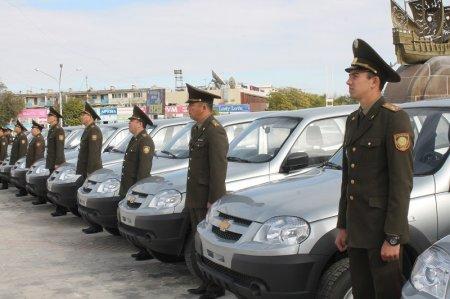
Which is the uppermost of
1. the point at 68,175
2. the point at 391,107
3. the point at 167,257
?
the point at 391,107

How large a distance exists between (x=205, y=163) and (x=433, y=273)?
2.83 metres

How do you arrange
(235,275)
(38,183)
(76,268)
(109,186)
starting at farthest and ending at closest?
1. (38,183)
2. (109,186)
3. (76,268)
4. (235,275)

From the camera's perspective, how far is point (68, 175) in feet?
31.4

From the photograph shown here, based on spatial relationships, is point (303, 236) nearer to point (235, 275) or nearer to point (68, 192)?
point (235, 275)

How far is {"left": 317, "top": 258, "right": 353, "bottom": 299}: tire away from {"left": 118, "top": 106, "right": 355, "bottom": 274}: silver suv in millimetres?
1817

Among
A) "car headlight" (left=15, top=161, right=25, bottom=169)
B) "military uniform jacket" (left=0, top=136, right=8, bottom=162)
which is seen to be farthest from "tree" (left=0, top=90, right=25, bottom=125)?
"car headlight" (left=15, top=161, right=25, bottom=169)

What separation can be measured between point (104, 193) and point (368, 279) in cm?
486

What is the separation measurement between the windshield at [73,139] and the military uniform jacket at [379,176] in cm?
1093

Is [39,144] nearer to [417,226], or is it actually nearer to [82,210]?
[82,210]

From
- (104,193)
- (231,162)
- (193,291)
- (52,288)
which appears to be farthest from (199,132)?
(104,193)

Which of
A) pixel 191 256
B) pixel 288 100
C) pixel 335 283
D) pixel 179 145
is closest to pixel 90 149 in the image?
pixel 179 145

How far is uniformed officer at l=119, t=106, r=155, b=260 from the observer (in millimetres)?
6891

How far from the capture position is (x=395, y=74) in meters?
3.29

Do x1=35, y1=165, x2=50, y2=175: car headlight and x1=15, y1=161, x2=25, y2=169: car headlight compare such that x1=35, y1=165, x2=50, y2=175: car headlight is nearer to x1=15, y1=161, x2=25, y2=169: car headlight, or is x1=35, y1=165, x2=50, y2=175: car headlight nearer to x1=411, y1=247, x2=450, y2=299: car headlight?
x1=15, y1=161, x2=25, y2=169: car headlight
